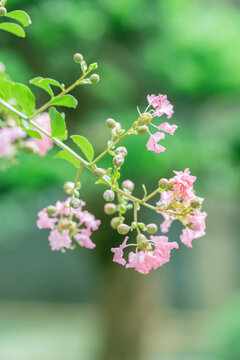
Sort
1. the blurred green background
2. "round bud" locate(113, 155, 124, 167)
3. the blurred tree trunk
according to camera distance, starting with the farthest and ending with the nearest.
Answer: the blurred tree trunk, the blurred green background, "round bud" locate(113, 155, 124, 167)

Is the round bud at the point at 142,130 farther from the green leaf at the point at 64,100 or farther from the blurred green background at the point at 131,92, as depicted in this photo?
the blurred green background at the point at 131,92

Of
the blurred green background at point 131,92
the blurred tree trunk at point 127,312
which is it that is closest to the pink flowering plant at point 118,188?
the blurred green background at point 131,92

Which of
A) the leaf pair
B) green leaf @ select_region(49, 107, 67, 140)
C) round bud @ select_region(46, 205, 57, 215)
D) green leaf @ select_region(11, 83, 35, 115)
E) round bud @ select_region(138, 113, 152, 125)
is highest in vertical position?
the leaf pair

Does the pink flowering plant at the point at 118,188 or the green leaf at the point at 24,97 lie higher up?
the green leaf at the point at 24,97

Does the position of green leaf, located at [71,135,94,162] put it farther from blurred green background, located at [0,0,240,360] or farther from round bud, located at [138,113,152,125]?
blurred green background, located at [0,0,240,360]

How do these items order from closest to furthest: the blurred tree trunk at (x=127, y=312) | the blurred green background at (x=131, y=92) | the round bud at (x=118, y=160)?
the round bud at (x=118, y=160) < the blurred green background at (x=131, y=92) < the blurred tree trunk at (x=127, y=312)

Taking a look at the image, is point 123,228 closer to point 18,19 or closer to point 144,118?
point 144,118

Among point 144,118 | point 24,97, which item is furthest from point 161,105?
point 24,97

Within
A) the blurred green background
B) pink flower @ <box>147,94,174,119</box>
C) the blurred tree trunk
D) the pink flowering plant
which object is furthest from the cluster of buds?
the blurred tree trunk
